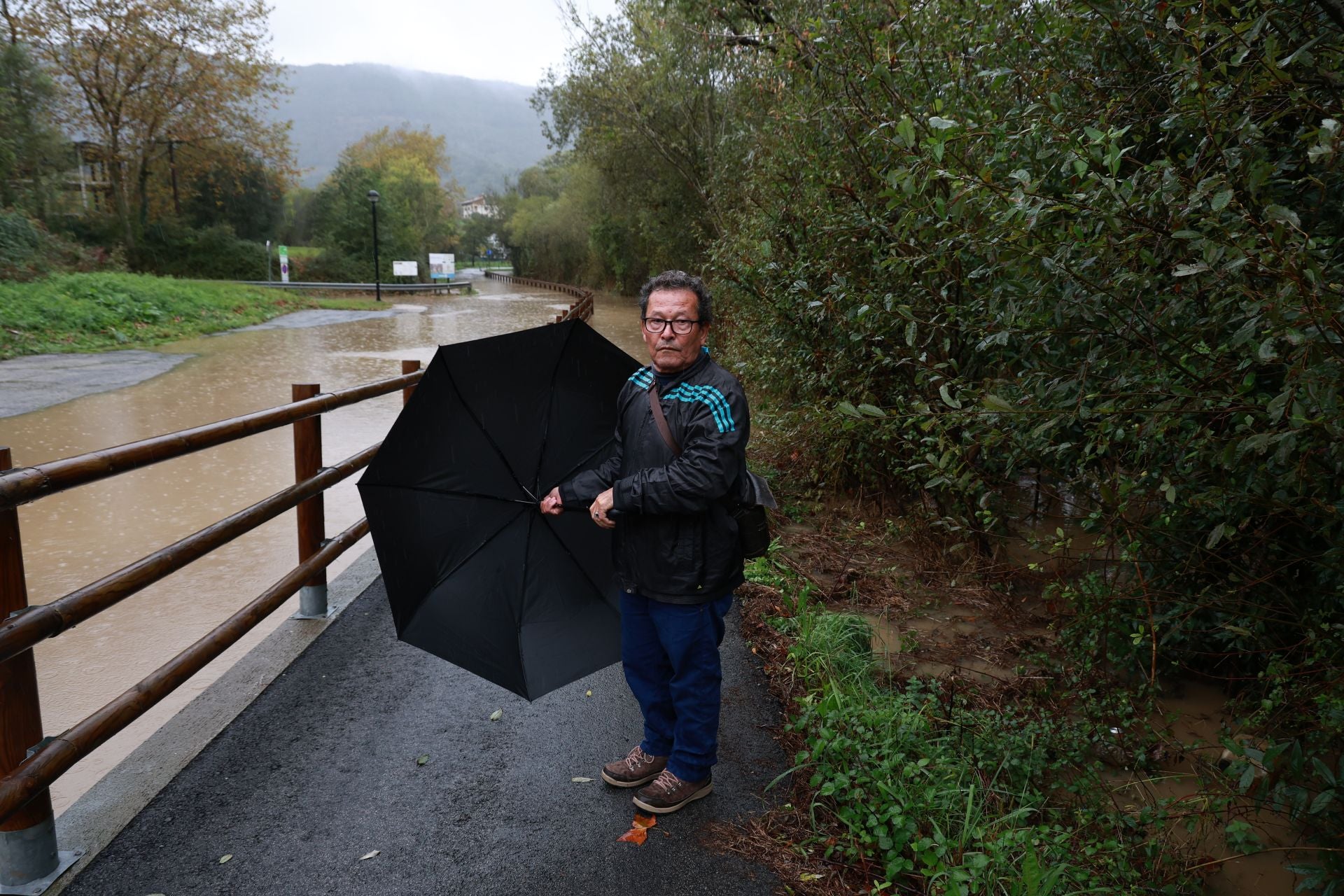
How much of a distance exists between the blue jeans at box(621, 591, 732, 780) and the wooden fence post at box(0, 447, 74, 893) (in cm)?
179

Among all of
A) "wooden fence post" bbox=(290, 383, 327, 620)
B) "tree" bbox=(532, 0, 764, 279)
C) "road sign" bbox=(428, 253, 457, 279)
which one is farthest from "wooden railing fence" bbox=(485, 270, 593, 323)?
"road sign" bbox=(428, 253, 457, 279)

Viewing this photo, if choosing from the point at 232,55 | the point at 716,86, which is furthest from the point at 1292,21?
the point at 232,55

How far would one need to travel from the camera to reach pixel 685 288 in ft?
9.21

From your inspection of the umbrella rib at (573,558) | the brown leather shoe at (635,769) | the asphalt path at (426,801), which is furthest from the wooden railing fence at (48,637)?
the brown leather shoe at (635,769)

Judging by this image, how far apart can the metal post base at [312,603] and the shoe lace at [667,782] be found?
8.04ft

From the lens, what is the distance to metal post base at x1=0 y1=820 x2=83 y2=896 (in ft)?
8.24

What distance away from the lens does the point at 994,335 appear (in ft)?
9.68

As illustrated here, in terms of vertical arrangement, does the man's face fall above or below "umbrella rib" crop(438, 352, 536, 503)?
above

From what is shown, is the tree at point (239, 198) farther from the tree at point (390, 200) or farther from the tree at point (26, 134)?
the tree at point (26, 134)

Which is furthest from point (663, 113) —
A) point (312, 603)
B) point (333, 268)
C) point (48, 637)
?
point (333, 268)

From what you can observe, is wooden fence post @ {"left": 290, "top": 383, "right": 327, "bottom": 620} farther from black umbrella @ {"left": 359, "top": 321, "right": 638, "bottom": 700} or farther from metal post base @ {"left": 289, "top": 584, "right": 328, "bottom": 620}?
black umbrella @ {"left": 359, "top": 321, "right": 638, "bottom": 700}

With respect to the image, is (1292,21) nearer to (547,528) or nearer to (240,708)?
(547,528)

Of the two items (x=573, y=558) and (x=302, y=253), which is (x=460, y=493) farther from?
(x=302, y=253)

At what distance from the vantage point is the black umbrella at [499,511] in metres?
3.11
